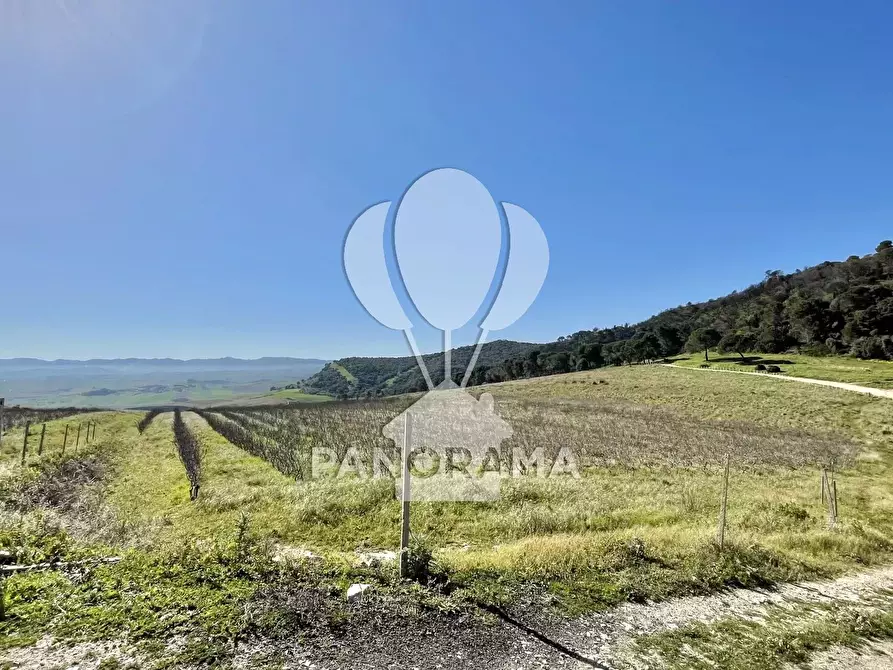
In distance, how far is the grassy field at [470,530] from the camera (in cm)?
590

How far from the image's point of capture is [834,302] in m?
78.9

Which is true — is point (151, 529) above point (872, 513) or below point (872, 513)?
above

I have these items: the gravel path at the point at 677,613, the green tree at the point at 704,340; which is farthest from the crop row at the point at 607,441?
the green tree at the point at 704,340

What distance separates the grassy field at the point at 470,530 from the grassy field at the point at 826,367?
86.7 feet

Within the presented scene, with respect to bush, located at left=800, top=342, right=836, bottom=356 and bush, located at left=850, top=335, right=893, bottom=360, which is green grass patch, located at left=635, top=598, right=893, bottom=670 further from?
bush, located at left=800, top=342, right=836, bottom=356

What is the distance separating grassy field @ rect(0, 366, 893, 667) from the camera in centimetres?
590

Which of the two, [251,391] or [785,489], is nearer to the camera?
[785,489]

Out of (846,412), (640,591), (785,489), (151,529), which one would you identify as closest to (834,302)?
(846,412)

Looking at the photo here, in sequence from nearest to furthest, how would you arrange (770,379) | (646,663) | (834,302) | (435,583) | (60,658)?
(60,658), (646,663), (435,583), (770,379), (834,302)

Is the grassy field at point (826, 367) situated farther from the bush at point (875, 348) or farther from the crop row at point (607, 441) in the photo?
the crop row at point (607, 441)

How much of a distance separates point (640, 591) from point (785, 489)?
12.5m

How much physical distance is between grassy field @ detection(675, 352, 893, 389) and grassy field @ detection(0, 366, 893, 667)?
2644 centimetres

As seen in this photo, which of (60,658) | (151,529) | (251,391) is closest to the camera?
(60,658)

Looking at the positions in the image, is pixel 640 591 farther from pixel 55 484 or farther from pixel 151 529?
pixel 55 484
